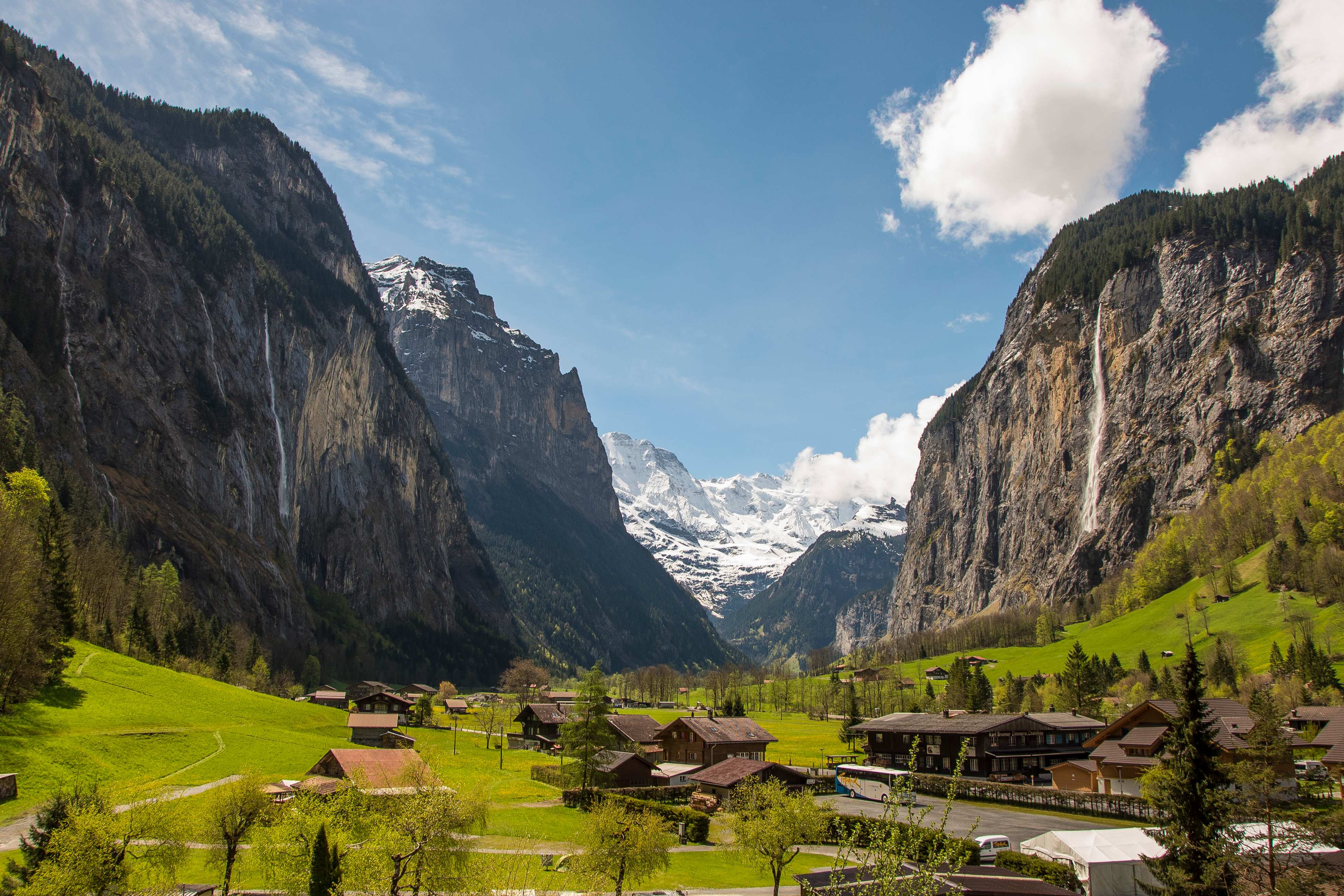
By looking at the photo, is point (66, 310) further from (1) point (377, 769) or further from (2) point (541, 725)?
(1) point (377, 769)

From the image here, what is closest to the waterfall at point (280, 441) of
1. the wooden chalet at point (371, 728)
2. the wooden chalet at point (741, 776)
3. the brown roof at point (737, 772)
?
the wooden chalet at point (371, 728)

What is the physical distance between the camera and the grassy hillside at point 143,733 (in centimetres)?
4991

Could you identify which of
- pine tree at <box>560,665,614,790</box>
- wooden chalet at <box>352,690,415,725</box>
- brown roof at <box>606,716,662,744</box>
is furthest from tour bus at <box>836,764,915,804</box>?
wooden chalet at <box>352,690,415,725</box>

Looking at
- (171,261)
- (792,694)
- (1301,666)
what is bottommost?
(792,694)

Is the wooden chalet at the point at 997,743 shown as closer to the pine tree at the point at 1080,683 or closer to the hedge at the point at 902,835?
the pine tree at the point at 1080,683

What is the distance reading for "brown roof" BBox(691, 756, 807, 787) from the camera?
6769 centimetres

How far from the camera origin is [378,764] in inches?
2197

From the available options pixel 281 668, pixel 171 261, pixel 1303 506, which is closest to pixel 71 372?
pixel 171 261

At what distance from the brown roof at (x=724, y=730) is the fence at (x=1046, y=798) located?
18720 mm

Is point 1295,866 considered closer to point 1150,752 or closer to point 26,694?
point 1150,752

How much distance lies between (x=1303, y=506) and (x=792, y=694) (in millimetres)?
110949

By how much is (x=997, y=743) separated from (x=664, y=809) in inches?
1679

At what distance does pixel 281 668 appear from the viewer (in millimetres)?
146250

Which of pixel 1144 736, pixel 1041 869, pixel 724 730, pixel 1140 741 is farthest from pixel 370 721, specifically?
pixel 1144 736
